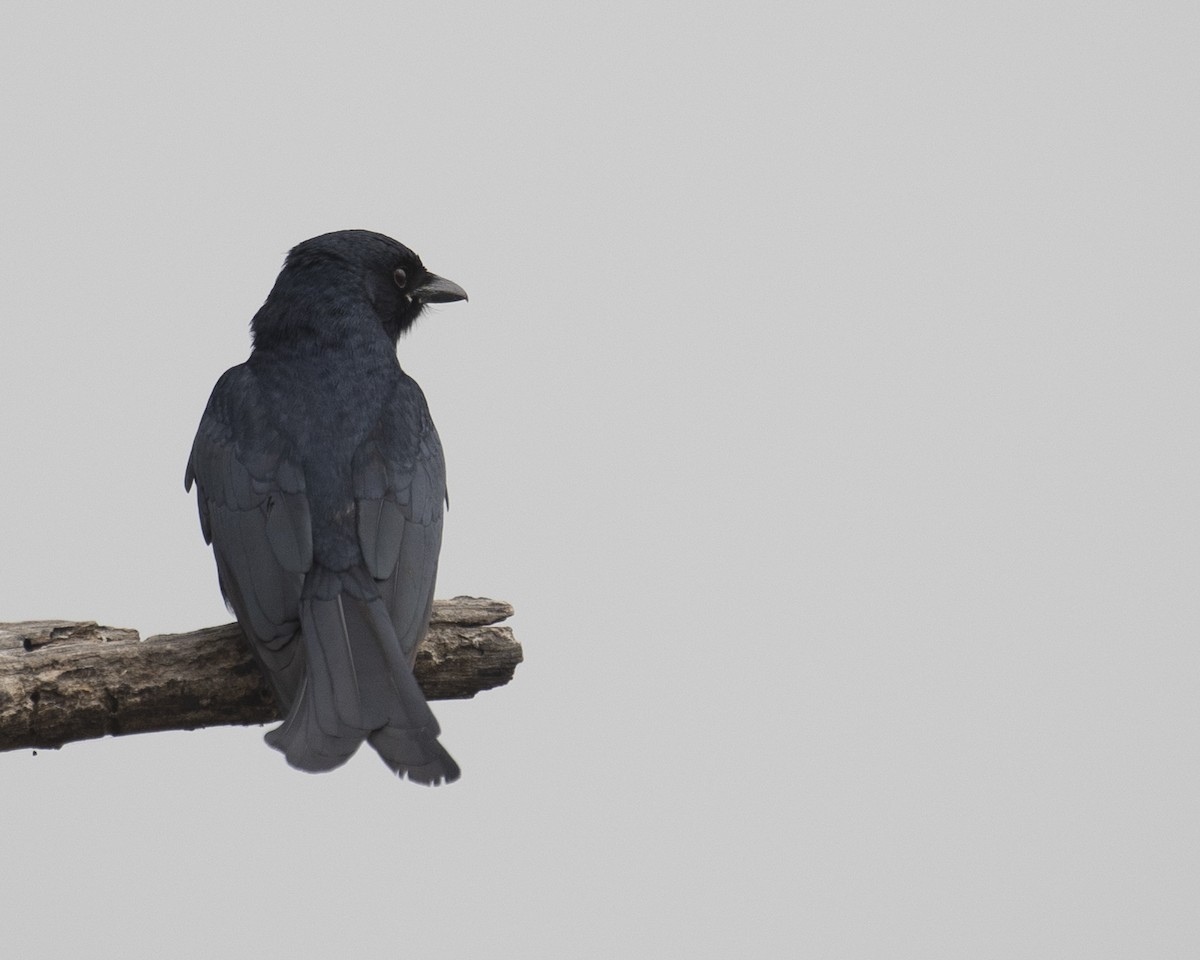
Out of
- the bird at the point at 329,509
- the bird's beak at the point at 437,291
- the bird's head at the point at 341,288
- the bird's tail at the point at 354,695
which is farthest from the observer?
the bird's beak at the point at 437,291

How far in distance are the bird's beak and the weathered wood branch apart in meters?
1.93

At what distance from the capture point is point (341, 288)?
6660 mm

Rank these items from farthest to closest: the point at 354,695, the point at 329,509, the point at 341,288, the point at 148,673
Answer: the point at 341,288, the point at 329,509, the point at 148,673, the point at 354,695

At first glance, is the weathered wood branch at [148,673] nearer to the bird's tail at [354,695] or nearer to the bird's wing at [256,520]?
the bird's wing at [256,520]

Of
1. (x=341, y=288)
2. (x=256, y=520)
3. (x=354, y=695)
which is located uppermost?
(x=341, y=288)

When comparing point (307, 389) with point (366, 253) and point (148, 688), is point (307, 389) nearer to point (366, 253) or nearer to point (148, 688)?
point (366, 253)

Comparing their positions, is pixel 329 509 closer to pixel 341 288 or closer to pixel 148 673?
pixel 148 673

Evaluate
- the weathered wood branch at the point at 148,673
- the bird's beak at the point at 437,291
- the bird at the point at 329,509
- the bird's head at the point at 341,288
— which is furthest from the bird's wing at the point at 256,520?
the bird's beak at the point at 437,291

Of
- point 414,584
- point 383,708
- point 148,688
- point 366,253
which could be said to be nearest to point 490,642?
point 414,584

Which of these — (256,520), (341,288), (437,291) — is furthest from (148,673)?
(437,291)

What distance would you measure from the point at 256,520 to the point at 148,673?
0.70m

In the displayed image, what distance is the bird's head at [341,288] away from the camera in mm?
6562

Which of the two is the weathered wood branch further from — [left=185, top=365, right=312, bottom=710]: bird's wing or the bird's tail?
the bird's tail

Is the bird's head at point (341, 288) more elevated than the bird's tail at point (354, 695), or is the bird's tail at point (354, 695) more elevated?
the bird's head at point (341, 288)
